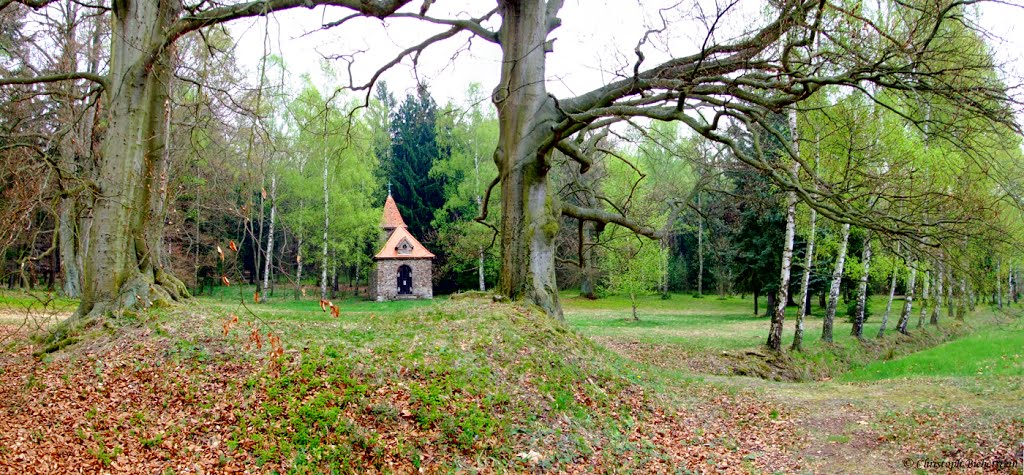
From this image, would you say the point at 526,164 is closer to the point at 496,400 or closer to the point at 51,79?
the point at 496,400

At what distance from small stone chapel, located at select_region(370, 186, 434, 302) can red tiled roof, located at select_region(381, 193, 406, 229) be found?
178cm

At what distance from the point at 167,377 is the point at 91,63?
1724 centimetres

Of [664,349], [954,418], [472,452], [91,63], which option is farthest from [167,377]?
[91,63]

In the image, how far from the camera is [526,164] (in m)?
10.1

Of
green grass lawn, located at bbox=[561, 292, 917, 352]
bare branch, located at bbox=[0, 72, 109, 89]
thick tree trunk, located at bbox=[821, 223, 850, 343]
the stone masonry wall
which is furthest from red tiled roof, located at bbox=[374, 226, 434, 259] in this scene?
bare branch, located at bbox=[0, 72, 109, 89]

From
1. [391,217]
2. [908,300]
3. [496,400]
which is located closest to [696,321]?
A: [908,300]

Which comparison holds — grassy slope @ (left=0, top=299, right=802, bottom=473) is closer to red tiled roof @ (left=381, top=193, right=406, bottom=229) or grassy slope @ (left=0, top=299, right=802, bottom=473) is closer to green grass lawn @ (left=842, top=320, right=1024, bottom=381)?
green grass lawn @ (left=842, top=320, right=1024, bottom=381)

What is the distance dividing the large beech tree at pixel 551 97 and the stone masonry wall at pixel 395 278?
88.9 ft

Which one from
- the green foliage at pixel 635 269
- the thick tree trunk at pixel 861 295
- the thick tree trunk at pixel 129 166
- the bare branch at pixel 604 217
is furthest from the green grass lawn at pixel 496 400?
the green foliage at pixel 635 269

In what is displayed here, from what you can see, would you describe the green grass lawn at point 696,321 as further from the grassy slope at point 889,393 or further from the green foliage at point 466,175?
the green foliage at point 466,175

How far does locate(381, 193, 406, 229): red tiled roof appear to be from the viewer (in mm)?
39688

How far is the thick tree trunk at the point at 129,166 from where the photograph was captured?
24.6 ft

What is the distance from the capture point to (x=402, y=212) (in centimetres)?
4188

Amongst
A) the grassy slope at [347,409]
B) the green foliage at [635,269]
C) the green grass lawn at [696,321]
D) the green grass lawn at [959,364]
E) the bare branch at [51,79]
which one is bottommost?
the green grass lawn at [696,321]
